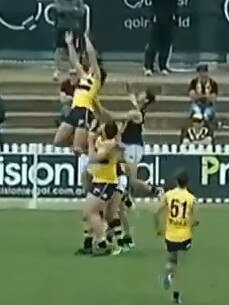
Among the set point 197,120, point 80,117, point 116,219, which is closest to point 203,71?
point 197,120

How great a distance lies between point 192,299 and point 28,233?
18.2 feet

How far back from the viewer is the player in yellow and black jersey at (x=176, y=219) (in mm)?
13062

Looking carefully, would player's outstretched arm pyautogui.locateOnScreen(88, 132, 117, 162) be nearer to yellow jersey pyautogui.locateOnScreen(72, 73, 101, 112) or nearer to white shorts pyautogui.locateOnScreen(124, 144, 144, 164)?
yellow jersey pyautogui.locateOnScreen(72, 73, 101, 112)

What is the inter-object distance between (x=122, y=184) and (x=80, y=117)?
8.32 ft

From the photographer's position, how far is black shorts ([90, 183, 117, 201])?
16500mm

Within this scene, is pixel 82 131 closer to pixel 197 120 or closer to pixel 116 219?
pixel 116 219

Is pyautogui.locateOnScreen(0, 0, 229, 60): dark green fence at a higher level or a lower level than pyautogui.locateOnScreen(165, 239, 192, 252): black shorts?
higher

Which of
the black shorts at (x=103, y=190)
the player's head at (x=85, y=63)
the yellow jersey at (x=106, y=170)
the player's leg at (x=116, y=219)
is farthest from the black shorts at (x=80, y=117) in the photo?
the black shorts at (x=103, y=190)

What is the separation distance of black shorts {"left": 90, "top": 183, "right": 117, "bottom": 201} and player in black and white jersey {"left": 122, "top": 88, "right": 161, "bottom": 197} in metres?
1.49

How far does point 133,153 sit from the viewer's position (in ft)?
66.5

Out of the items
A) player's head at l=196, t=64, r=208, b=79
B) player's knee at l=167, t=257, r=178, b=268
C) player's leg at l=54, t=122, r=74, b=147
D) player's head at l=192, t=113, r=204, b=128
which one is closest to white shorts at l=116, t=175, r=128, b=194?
→ player's leg at l=54, t=122, r=74, b=147

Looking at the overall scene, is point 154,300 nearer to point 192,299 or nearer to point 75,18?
point 192,299

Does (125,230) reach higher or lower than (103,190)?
lower

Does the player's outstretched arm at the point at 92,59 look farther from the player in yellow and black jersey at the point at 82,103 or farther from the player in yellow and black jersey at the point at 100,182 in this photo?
the player in yellow and black jersey at the point at 100,182
